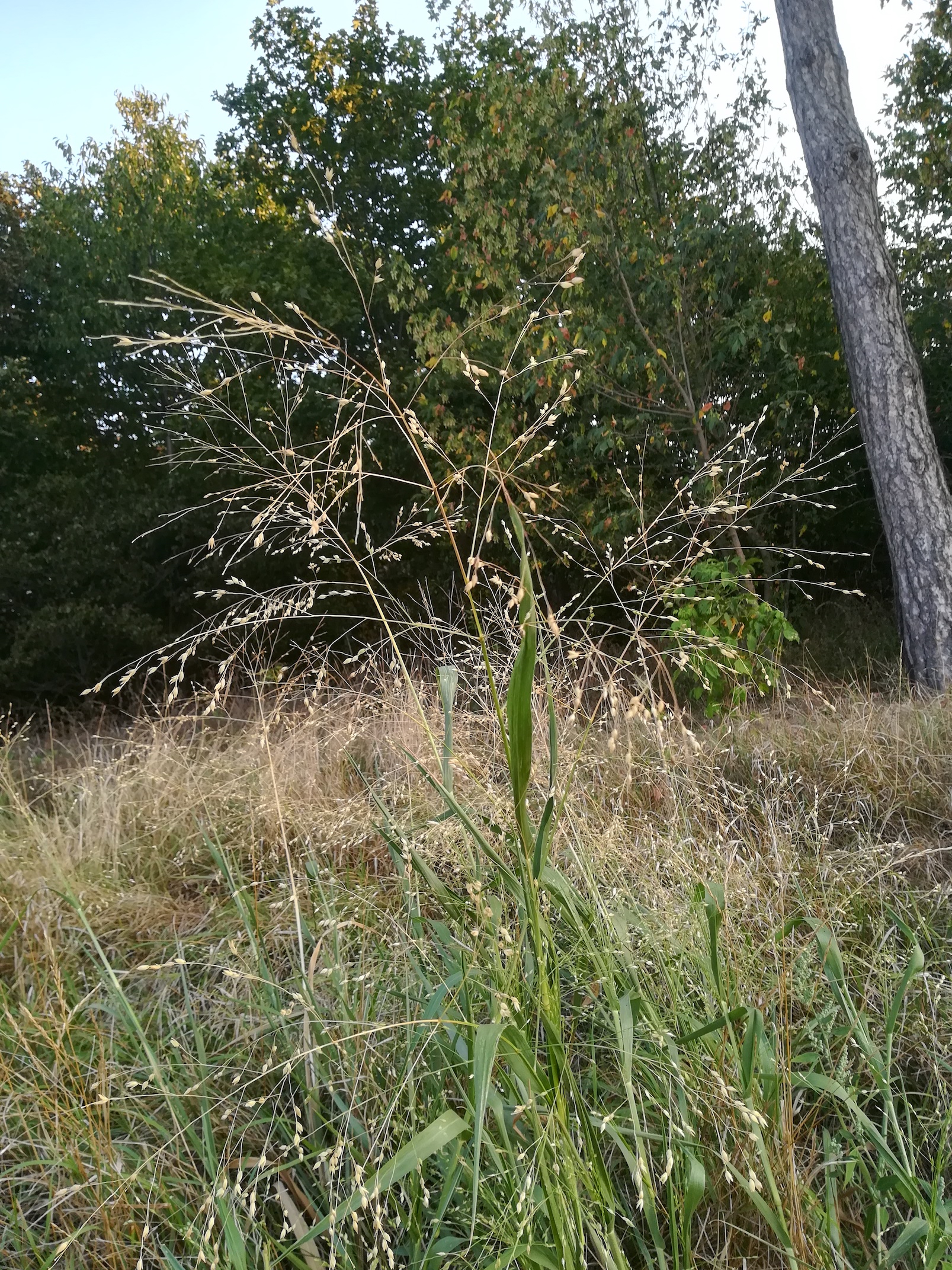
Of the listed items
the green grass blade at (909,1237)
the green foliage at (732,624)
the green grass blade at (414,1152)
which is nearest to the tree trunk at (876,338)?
the green foliage at (732,624)

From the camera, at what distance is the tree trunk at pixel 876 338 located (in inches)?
184

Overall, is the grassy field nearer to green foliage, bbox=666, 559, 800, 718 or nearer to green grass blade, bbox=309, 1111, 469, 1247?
green grass blade, bbox=309, 1111, 469, 1247

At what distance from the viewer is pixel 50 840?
8.82ft

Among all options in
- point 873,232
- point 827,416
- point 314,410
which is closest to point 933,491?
point 873,232

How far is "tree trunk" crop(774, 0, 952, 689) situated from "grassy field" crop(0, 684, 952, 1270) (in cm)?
233

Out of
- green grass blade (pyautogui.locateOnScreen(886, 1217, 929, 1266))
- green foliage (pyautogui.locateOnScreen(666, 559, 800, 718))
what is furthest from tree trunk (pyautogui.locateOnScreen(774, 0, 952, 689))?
green grass blade (pyautogui.locateOnScreen(886, 1217, 929, 1266))

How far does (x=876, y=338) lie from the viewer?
15.5 feet

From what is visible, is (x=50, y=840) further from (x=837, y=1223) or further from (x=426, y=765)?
(x=837, y=1223)

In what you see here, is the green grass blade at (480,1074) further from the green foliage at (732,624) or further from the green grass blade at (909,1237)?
the green foliage at (732,624)

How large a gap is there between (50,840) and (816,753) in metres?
2.52

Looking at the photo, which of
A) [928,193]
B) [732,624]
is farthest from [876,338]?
[928,193]

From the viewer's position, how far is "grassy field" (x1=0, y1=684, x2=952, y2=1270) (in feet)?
3.57

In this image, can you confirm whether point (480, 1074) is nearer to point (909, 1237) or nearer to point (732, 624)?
point (909, 1237)

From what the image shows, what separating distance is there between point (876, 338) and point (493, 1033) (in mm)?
4907
